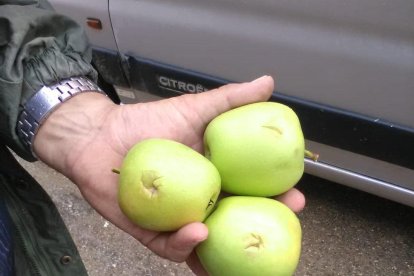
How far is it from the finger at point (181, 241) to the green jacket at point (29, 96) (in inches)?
13.6

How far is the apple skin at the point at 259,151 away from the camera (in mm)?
1476

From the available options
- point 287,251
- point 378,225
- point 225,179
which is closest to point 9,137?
point 225,179

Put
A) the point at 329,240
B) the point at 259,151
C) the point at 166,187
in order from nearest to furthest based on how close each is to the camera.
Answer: the point at 166,187 → the point at 259,151 → the point at 329,240

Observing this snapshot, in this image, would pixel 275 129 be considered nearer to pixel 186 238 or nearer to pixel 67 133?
pixel 186 238

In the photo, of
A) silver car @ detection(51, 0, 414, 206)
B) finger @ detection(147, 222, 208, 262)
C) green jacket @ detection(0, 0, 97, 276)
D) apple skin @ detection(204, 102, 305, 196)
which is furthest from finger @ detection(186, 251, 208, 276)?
silver car @ detection(51, 0, 414, 206)

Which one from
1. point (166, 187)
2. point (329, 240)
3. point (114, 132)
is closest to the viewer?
point (166, 187)

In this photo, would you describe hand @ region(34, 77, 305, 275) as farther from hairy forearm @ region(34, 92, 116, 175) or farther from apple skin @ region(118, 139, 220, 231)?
apple skin @ region(118, 139, 220, 231)

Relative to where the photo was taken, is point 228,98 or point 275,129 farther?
point 228,98

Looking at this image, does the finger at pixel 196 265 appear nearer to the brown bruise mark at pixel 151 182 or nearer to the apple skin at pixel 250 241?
the apple skin at pixel 250 241

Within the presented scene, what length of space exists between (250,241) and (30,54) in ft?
2.74

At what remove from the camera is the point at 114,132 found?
173 centimetres

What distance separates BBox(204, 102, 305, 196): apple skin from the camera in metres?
1.48

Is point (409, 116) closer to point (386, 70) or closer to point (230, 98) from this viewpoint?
point (386, 70)

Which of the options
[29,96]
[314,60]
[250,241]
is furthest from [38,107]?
[314,60]
